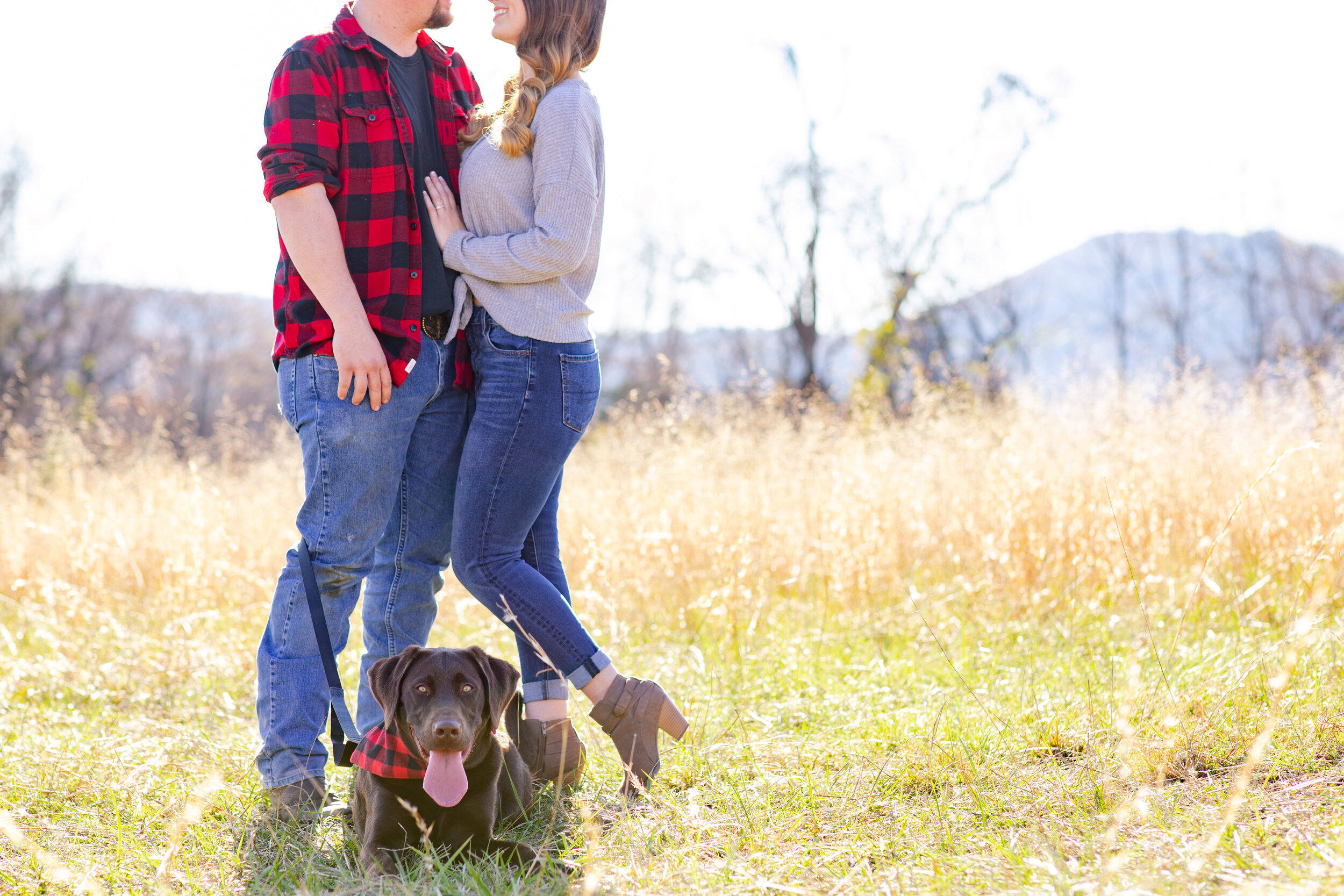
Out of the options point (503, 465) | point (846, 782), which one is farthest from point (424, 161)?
point (846, 782)

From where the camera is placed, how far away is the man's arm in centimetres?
199

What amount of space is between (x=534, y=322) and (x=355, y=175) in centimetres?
54

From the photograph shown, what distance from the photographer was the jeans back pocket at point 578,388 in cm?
213

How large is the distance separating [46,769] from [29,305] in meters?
23.1

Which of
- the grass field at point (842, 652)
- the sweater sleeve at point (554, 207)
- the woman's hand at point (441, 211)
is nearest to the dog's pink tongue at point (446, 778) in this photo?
the grass field at point (842, 652)

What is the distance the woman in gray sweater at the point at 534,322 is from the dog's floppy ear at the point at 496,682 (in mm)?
109

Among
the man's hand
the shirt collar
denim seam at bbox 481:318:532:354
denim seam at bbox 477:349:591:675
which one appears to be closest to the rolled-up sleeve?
the shirt collar

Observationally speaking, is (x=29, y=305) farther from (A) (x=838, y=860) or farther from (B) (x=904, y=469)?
(A) (x=838, y=860)

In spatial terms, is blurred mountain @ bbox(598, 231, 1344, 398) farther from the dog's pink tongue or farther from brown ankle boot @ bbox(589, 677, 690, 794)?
the dog's pink tongue

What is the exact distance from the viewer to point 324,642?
2.11 meters

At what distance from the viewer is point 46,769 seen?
246cm

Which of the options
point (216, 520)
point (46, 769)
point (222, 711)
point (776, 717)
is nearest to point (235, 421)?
point (216, 520)

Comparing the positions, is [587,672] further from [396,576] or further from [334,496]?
[334,496]

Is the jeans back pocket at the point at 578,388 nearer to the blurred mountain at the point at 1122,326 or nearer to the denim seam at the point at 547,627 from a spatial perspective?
the denim seam at the point at 547,627
